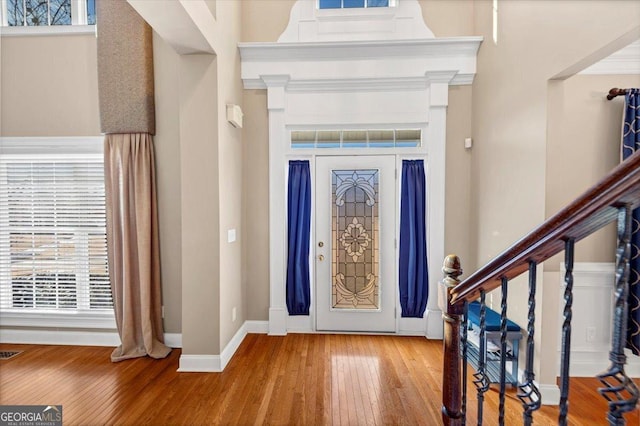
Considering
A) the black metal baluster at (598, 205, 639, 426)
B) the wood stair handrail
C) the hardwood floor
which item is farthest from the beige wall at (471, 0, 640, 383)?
the black metal baluster at (598, 205, 639, 426)

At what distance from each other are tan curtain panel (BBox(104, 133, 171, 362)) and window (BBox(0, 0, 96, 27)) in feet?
4.80

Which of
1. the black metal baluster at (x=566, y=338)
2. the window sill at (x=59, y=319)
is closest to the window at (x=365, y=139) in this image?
the black metal baluster at (x=566, y=338)

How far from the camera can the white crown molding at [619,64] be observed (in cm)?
237

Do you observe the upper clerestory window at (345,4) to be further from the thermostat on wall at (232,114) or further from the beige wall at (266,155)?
the thermostat on wall at (232,114)

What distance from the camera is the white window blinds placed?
2980mm

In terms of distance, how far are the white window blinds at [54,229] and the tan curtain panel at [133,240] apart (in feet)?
1.15

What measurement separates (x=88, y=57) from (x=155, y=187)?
1545 mm

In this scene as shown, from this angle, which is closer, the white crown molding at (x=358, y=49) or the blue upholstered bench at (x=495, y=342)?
the blue upholstered bench at (x=495, y=342)

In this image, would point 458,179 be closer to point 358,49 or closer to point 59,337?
point 358,49

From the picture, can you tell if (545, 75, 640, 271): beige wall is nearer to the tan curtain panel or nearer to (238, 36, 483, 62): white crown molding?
(238, 36, 483, 62): white crown molding

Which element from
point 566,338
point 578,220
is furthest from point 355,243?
point 578,220

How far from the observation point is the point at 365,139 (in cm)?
321

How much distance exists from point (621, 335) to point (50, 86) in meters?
4.50

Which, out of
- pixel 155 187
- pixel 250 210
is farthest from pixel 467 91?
pixel 155 187
